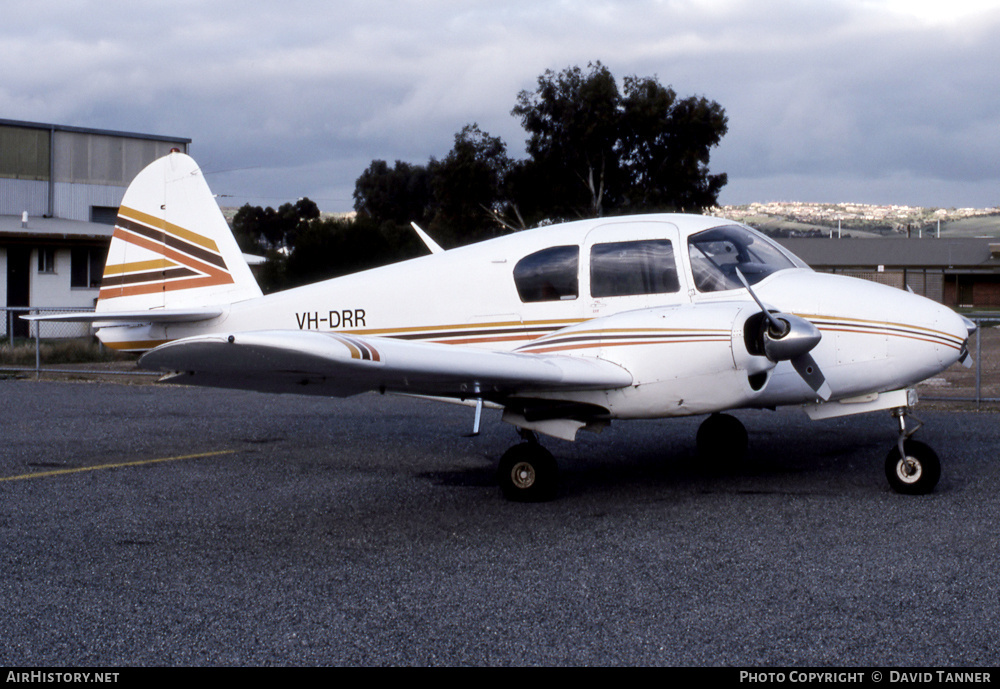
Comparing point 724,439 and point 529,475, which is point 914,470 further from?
point 529,475

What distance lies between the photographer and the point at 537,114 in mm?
35656

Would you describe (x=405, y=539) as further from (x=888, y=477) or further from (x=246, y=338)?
(x=888, y=477)

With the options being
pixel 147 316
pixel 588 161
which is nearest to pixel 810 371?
pixel 147 316

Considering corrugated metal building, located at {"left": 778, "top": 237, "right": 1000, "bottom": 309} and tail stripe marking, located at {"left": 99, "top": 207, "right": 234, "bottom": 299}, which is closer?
tail stripe marking, located at {"left": 99, "top": 207, "right": 234, "bottom": 299}

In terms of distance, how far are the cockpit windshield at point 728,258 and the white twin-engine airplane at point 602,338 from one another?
0.02 meters

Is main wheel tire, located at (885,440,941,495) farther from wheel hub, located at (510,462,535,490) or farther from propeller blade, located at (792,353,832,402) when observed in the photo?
wheel hub, located at (510,462,535,490)

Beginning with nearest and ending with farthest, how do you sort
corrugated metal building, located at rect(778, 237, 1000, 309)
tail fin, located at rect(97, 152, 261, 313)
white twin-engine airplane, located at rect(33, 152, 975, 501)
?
white twin-engine airplane, located at rect(33, 152, 975, 501) < tail fin, located at rect(97, 152, 261, 313) < corrugated metal building, located at rect(778, 237, 1000, 309)

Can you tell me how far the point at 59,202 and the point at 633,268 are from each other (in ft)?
130

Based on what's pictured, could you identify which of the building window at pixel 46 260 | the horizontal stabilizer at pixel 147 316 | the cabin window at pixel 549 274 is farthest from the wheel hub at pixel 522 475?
the building window at pixel 46 260

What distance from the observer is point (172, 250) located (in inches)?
375

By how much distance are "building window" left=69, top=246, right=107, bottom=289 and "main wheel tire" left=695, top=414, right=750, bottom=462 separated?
27.8 m

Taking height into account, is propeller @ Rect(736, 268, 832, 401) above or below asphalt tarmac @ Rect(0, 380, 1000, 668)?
above

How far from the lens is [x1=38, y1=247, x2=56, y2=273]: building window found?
30609 millimetres

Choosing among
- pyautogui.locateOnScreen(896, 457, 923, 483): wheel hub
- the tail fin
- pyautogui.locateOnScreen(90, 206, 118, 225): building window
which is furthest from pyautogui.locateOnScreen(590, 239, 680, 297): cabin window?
pyautogui.locateOnScreen(90, 206, 118, 225): building window
